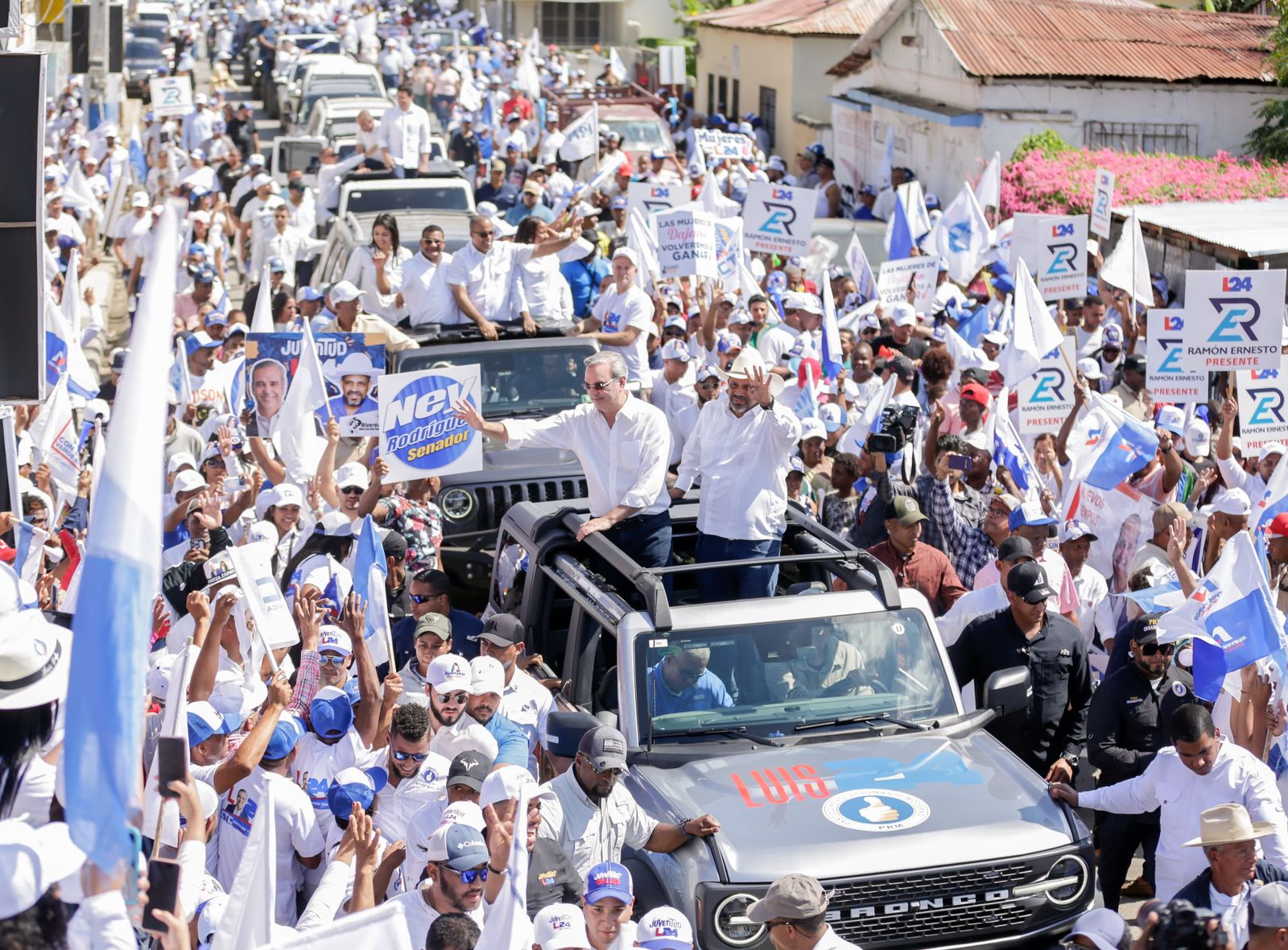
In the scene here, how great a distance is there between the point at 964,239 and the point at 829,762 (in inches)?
478

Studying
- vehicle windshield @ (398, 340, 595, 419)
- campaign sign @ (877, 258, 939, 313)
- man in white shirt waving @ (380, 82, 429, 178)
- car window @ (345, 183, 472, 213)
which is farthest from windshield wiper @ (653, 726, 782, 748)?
man in white shirt waving @ (380, 82, 429, 178)

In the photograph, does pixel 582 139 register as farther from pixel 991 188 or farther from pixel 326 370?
pixel 326 370

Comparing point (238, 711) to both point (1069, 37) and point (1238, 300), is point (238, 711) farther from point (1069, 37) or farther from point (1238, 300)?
point (1069, 37)

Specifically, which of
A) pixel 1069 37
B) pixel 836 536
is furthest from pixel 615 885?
pixel 1069 37

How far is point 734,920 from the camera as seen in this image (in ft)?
21.2

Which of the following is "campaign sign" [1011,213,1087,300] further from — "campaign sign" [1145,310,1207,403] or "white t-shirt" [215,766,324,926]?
"white t-shirt" [215,766,324,926]

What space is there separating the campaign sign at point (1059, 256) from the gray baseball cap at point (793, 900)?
10910mm

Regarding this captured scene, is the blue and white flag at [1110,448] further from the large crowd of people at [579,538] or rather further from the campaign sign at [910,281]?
the campaign sign at [910,281]

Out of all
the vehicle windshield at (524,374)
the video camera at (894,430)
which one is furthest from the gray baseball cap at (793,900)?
the vehicle windshield at (524,374)

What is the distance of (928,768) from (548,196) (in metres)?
16.1

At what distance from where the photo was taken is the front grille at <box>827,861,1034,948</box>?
255 inches

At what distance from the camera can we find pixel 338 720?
279 inches

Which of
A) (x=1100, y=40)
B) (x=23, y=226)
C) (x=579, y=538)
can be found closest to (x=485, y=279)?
(x=579, y=538)

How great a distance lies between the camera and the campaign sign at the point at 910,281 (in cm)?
1608
